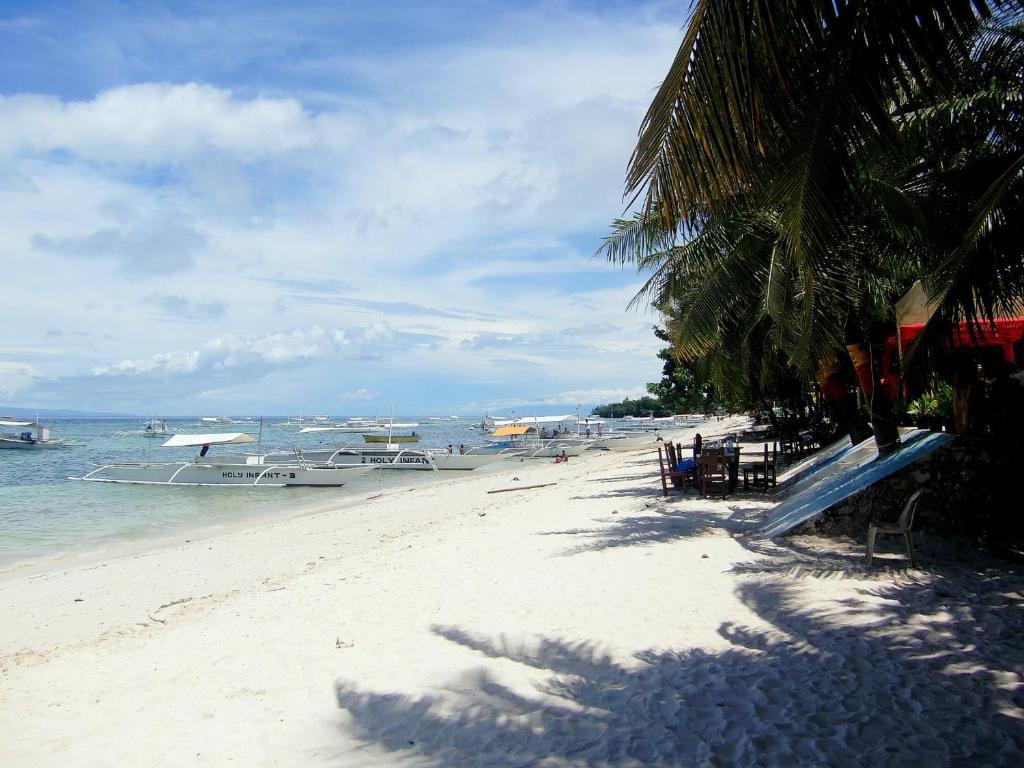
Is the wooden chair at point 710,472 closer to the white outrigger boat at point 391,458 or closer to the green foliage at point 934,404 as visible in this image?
the green foliage at point 934,404

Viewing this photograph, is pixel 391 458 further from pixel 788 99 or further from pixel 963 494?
pixel 788 99

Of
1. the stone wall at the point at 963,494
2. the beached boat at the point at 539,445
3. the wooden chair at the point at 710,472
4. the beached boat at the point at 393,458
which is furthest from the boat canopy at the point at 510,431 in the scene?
the stone wall at the point at 963,494

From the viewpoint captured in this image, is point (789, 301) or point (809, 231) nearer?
point (809, 231)

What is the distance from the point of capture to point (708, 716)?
13.2 ft

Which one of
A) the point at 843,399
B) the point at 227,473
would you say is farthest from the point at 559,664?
the point at 227,473

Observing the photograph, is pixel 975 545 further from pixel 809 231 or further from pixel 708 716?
pixel 809 231

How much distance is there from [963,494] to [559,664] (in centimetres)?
516

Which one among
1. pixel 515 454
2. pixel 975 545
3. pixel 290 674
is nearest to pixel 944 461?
pixel 975 545

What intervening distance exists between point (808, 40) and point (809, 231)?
0.99m

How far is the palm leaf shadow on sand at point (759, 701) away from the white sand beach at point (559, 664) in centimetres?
2

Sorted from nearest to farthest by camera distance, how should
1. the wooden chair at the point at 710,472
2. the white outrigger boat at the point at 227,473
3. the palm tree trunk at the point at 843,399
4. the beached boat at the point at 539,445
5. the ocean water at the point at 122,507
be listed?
the wooden chair at the point at 710,472
the palm tree trunk at the point at 843,399
the ocean water at the point at 122,507
the white outrigger boat at the point at 227,473
the beached boat at the point at 539,445

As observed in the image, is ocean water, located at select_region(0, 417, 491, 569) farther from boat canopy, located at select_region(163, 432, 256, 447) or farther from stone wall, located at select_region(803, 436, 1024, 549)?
stone wall, located at select_region(803, 436, 1024, 549)

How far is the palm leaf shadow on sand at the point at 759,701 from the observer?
3594 mm

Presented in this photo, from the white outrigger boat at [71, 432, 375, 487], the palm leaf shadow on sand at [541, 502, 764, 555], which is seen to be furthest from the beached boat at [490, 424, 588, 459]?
the palm leaf shadow on sand at [541, 502, 764, 555]
